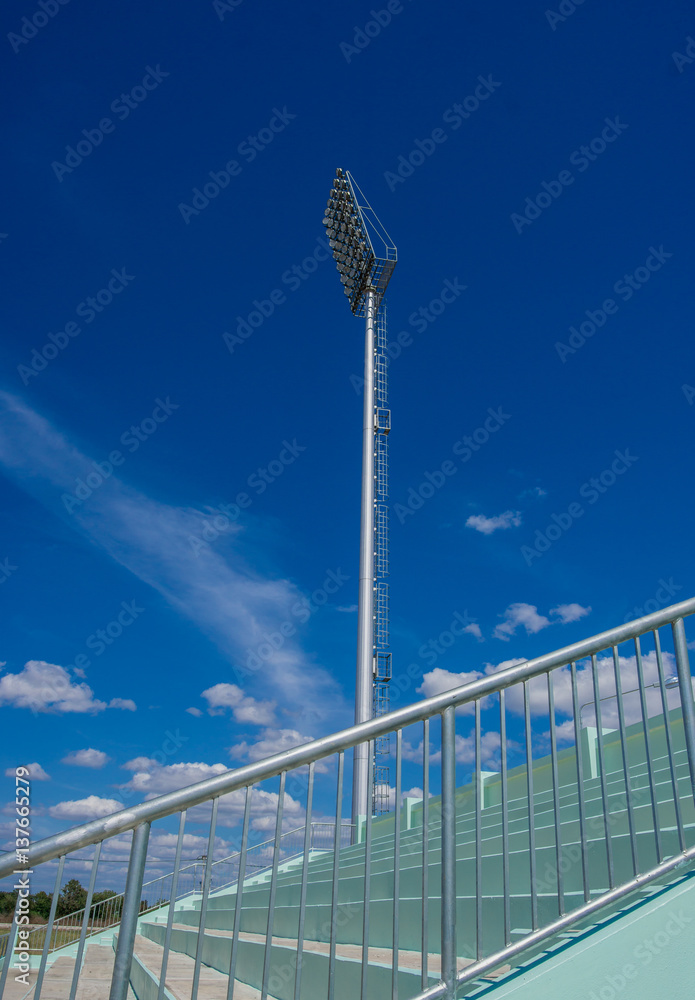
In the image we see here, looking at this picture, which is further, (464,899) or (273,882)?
(464,899)

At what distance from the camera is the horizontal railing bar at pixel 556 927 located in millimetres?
2615

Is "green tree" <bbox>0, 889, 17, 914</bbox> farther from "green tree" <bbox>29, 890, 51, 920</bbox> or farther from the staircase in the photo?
the staircase

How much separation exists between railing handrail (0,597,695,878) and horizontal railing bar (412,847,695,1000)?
90cm

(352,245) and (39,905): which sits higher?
(352,245)

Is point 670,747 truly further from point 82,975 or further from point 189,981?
point 82,975

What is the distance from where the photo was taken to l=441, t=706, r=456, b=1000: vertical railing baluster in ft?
8.63

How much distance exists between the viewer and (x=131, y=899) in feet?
8.38

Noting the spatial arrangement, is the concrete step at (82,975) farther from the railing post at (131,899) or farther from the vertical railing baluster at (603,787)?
the vertical railing baluster at (603,787)

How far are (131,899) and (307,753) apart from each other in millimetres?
807

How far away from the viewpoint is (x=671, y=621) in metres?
3.51

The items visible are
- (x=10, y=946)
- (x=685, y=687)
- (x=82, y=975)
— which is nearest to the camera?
(x=10, y=946)

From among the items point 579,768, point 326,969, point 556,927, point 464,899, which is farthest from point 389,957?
point 579,768

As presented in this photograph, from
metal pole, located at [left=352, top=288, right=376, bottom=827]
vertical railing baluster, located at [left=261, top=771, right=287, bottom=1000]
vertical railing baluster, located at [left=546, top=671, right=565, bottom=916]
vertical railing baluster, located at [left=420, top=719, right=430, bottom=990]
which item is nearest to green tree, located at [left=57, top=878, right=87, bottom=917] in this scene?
vertical railing baluster, located at [left=261, top=771, right=287, bottom=1000]

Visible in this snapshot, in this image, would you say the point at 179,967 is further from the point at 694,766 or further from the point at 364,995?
the point at 694,766
